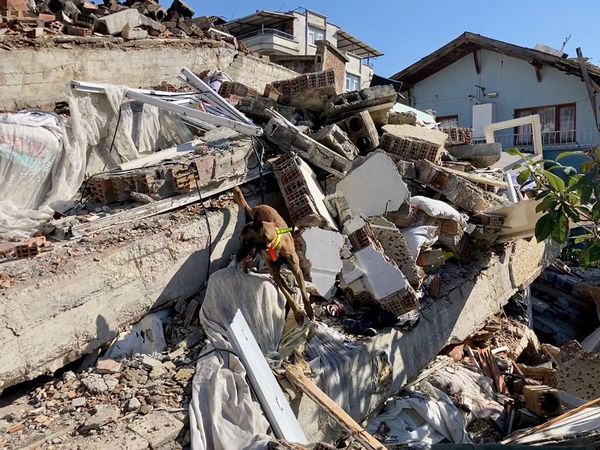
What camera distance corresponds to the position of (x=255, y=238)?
493 centimetres

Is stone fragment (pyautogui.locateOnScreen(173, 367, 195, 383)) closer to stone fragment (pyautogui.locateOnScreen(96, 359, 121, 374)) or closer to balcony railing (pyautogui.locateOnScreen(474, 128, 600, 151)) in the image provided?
stone fragment (pyautogui.locateOnScreen(96, 359, 121, 374))

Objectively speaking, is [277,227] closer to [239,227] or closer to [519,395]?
[239,227]

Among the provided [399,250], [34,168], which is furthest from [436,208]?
[34,168]

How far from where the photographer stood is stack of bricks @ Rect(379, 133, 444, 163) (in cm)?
A: 779

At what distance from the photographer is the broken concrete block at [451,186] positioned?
7.38m

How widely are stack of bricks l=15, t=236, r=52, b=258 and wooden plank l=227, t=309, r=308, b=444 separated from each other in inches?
Answer: 71.5

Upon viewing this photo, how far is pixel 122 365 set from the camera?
449 cm

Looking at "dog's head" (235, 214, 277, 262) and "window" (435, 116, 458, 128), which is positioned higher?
"window" (435, 116, 458, 128)

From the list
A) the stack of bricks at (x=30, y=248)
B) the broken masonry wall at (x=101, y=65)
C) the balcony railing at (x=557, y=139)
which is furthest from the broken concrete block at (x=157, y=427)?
the balcony railing at (x=557, y=139)

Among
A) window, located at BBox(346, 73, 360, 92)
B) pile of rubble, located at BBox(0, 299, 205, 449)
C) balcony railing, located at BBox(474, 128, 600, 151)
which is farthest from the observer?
window, located at BBox(346, 73, 360, 92)

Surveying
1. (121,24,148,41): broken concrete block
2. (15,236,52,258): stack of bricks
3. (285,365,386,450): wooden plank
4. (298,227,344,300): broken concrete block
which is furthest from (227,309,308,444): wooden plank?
(121,24,148,41): broken concrete block

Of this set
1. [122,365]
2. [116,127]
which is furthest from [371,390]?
[116,127]

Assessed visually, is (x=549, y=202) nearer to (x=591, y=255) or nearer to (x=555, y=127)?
(x=591, y=255)

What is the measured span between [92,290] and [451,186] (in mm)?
4790
